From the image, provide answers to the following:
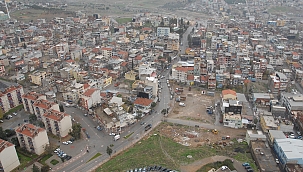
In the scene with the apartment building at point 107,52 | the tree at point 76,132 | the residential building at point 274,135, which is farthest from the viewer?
the apartment building at point 107,52

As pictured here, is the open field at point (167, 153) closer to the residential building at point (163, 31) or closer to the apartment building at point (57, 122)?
the apartment building at point (57, 122)

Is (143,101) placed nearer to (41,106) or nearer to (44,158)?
(41,106)

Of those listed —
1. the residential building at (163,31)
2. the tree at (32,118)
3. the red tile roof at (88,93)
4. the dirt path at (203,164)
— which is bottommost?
the dirt path at (203,164)

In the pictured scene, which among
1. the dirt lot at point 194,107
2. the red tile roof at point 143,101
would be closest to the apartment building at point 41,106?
the red tile roof at point 143,101

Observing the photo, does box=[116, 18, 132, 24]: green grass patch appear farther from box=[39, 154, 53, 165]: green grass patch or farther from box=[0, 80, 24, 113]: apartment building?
box=[39, 154, 53, 165]: green grass patch

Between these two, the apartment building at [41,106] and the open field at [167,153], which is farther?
the apartment building at [41,106]

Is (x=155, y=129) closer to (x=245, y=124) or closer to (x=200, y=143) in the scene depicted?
(x=200, y=143)

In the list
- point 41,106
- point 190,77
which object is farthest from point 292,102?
point 41,106
